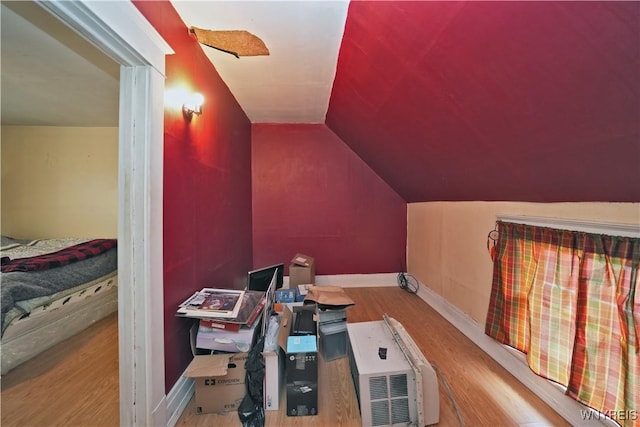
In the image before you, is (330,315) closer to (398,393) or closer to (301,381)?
(301,381)

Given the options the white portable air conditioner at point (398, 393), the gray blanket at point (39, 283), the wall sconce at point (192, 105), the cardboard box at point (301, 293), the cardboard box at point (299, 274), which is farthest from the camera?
the cardboard box at point (299, 274)

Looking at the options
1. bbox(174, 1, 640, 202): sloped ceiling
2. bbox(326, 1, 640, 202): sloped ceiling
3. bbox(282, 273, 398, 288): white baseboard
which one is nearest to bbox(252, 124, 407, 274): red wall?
bbox(282, 273, 398, 288): white baseboard

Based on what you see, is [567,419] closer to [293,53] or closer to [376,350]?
[376,350]

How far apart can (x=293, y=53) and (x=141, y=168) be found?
54.3 inches

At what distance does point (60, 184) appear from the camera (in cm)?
316

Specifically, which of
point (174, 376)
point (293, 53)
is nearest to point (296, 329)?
point (174, 376)

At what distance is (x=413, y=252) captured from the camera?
3.56 meters

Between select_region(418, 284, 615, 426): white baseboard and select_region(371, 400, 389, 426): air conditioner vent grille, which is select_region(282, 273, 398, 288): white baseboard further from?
select_region(371, 400, 389, 426): air conditioner vent grille

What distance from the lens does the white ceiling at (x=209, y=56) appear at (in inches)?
54.7

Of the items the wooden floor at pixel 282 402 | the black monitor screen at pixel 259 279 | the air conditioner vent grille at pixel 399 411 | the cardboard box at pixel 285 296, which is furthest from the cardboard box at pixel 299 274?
the air conditioner vent grille at pixel 399 411

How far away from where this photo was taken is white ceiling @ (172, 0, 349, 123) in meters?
1.40

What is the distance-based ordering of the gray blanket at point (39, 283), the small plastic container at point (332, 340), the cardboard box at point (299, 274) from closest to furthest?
the gray blanket at point (39, 283) → the small plastic container at point (332, 340) → the cardboard box at point (299, 274)

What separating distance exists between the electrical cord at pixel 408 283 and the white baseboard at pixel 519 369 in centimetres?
62

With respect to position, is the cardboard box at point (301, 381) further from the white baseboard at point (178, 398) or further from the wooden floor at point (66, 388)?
the wooden floor at point (66, 388)
